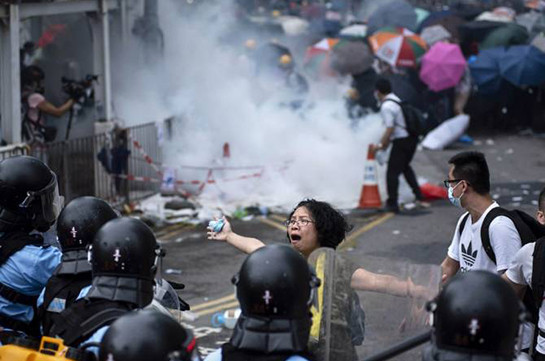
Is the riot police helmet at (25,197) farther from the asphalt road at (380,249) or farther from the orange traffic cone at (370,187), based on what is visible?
the orange traffic cone at (370,187)

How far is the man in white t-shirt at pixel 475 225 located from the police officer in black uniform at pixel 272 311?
80.1 inches

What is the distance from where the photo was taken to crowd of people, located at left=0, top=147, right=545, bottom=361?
306 centimetres

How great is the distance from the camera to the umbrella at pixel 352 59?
1867 cm

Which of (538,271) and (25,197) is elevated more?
(25,197)

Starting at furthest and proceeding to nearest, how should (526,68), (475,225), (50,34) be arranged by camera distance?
(526,68) < (50,34) < (475,225)

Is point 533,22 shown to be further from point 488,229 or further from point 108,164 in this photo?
point 488,229

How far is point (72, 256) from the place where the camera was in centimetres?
434

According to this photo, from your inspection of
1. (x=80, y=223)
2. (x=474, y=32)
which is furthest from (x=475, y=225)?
(x=474, y=32)

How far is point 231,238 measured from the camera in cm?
513

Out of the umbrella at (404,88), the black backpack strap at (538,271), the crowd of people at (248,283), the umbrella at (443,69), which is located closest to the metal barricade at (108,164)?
the umbrella at (404,88)

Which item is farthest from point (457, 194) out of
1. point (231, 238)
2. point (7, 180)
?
point (7, 180)

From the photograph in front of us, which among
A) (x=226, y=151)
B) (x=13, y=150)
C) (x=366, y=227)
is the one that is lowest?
(x=366, y=227)

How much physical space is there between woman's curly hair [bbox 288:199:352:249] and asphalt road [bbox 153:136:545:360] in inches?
23.3

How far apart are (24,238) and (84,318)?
1.12 meters
